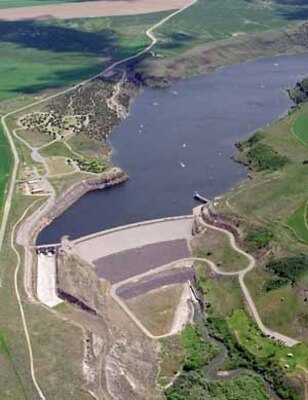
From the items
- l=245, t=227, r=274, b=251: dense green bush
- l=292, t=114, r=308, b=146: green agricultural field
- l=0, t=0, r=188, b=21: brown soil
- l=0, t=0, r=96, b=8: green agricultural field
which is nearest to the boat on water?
l=245, t=227, r=274, b=251: dense green bush

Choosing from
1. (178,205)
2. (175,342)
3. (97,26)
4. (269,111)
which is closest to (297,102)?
(269,111)

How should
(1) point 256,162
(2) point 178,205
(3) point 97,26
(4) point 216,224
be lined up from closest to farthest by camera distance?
(4) point 216,224 < (2) point 178,205 < (1) point 256,162 < (3) point 97,26

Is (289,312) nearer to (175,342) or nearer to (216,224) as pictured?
(175,342)

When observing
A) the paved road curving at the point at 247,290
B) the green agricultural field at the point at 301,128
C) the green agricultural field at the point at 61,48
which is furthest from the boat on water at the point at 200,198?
the green agricultural field at the point at 61,48

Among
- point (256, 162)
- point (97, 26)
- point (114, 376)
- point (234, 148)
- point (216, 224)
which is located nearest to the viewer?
point (114, 376)

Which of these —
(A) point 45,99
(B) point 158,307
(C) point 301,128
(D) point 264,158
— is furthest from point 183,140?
(B) point 158,307

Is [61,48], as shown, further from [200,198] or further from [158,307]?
[158,307]

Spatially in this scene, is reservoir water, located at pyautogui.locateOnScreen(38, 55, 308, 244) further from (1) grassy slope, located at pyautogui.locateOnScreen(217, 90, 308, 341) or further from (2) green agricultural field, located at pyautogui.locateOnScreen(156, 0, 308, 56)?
(2) green agricultural field, located at pyautogui.locateOnScreen(156, 0, 308, 56)
